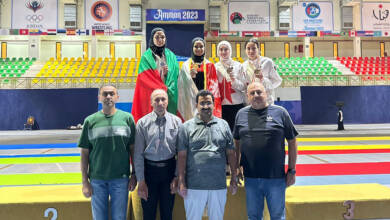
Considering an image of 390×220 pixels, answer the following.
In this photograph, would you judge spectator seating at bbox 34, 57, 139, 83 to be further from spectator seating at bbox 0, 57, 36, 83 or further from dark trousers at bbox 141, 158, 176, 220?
dark trousers at bbox 141, 158, 176, 220

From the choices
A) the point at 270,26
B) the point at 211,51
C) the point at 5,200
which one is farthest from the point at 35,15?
the point at 5,200

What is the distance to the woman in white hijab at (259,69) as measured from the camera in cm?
361

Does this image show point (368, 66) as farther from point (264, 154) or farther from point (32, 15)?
point (32, 15)

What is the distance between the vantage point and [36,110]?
1623cm

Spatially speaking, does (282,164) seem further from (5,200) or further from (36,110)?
(36,110)

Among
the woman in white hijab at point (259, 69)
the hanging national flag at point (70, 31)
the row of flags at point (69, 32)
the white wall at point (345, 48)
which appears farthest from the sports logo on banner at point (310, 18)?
the woman in white hijab at point (259, 69)

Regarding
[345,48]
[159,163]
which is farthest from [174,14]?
[345,48]

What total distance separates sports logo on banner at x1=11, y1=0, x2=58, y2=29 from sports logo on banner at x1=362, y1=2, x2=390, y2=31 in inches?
1011

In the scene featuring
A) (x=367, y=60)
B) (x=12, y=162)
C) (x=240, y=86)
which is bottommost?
(x=12, y=162)

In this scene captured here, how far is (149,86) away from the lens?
3.44 m

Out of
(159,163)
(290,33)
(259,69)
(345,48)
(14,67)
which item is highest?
(290,33)

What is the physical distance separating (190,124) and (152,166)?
0.52 meters

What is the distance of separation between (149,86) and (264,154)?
1.59 meters

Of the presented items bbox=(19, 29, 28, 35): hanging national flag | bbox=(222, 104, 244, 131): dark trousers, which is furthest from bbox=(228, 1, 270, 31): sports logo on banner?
bbox=(222, 104, 244, 131): dark trousers
